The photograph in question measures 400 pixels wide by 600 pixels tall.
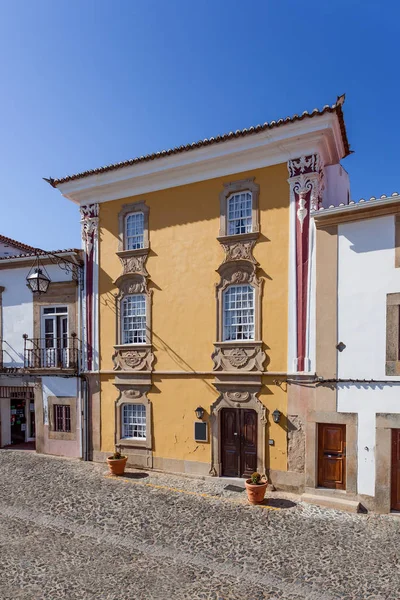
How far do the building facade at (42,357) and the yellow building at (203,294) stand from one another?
2.81 feet

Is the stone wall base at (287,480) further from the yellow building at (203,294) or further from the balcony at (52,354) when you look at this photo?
the balcony at (52,354)

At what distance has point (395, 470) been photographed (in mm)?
10281

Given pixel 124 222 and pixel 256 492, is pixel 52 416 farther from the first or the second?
pixel 256 492

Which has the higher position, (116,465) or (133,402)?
(133,402)

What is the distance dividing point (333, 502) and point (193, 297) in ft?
23.0

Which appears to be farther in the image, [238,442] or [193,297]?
[193,297]

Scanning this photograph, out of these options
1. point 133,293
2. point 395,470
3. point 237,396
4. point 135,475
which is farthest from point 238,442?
point 133,293

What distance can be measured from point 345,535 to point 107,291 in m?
10.3

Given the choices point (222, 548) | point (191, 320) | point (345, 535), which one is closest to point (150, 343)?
point (191, 320)

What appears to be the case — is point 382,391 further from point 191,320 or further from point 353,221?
point 191,320

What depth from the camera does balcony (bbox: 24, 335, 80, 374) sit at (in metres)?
15.5

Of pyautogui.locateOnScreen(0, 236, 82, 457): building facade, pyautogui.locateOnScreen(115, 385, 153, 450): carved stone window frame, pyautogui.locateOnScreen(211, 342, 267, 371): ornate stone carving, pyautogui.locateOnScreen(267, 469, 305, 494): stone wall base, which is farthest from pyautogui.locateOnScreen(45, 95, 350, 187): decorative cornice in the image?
Answer: pyautogui.locateOnScreen(267, 469, 305, 494): stone wall base

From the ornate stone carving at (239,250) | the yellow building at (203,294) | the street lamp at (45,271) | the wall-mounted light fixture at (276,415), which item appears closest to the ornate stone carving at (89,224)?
the yellow building at (203,294)

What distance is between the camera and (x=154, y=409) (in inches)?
551
